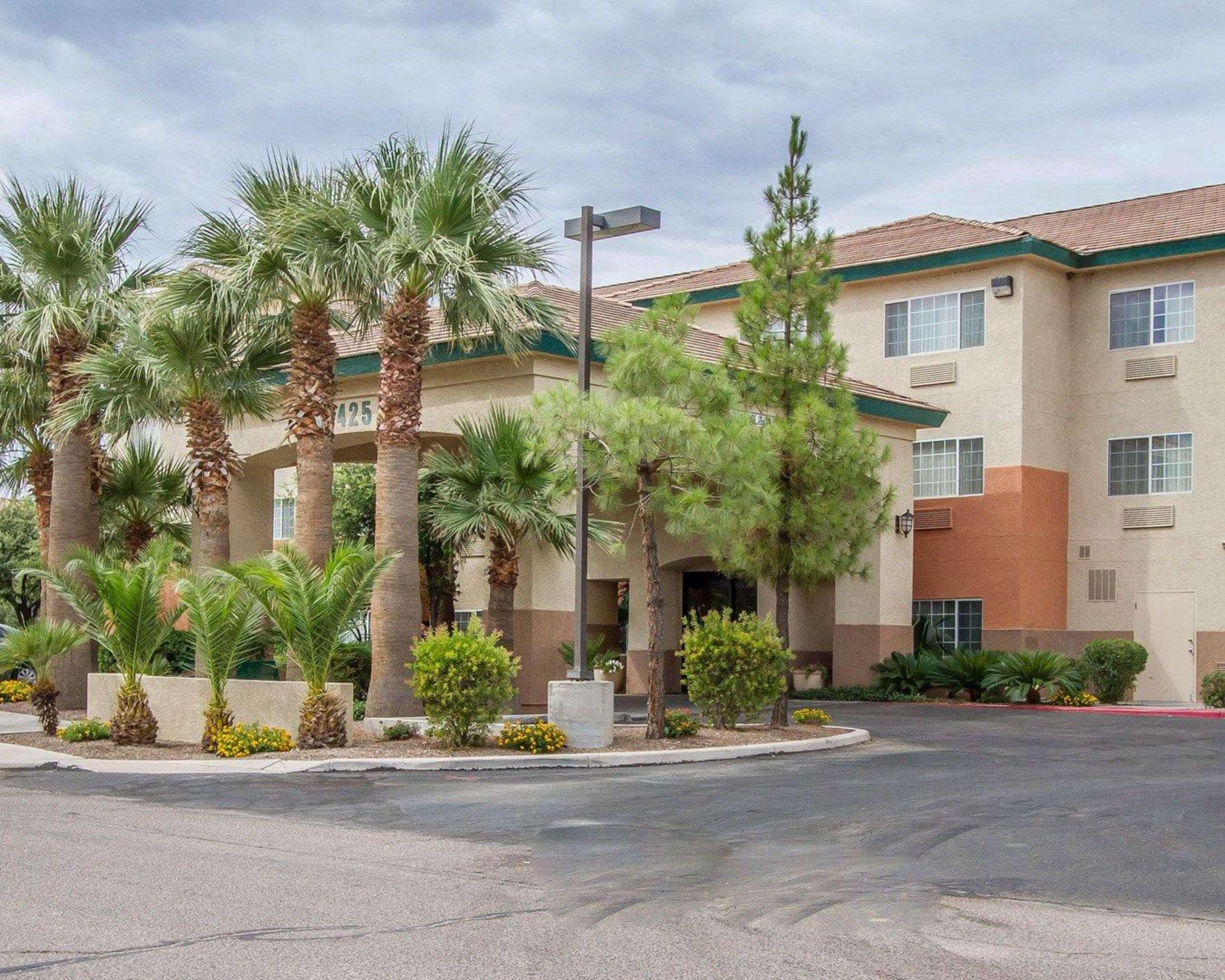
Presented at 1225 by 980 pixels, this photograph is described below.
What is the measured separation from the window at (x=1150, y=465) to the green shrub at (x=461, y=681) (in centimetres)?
1917

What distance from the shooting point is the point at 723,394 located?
1992cm

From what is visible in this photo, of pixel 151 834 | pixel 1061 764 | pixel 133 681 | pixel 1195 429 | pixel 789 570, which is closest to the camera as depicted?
pixel 151 834

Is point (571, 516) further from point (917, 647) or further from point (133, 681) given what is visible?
point (917, 647)

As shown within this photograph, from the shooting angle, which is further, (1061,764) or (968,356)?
(968,356)

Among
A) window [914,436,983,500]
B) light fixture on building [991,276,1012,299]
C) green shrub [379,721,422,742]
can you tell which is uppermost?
light fixture on building [991,276,1012,299]

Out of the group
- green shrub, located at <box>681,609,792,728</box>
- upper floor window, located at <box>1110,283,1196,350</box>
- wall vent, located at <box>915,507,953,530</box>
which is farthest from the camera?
wall vent, located at <box>915,507,953,530</box>

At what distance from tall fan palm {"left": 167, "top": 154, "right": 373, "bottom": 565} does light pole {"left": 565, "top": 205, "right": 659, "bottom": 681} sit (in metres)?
3.11

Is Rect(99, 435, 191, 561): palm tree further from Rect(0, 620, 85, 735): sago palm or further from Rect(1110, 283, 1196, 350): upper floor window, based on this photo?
Rect(1110, 283, 1196, 350): upper floor window

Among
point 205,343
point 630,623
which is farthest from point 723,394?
point 630,623

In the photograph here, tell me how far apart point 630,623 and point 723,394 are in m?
13.4

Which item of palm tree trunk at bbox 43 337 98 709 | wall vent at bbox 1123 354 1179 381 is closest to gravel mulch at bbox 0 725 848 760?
palm tree trunk at bbox 43 337 98 709

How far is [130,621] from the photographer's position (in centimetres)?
1891

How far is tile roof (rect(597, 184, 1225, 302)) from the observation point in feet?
106

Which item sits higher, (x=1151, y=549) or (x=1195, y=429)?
(x=1195, y=429)
